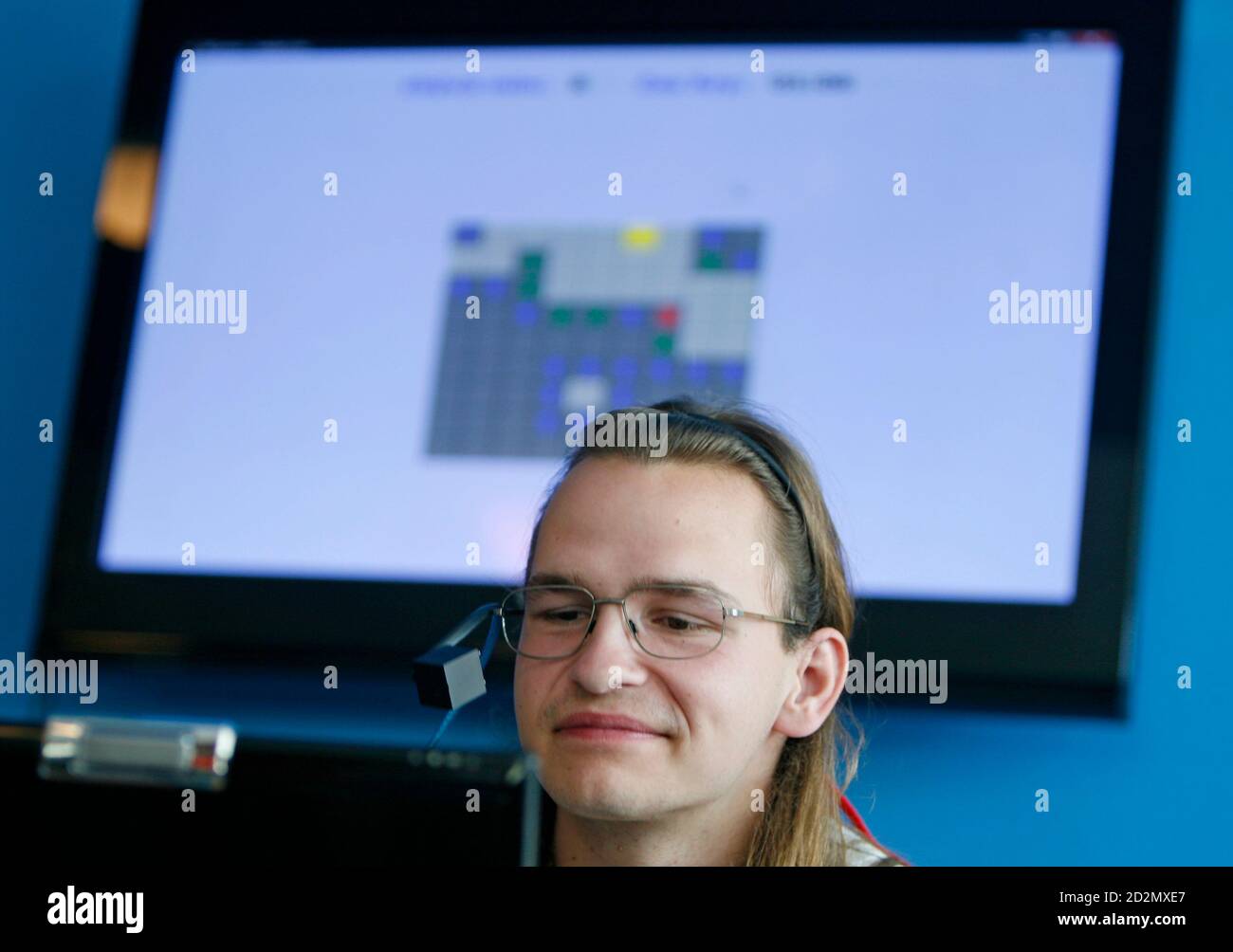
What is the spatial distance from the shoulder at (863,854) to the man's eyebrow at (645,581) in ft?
0.61

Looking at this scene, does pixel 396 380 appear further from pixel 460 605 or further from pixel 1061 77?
pixel 1061 77

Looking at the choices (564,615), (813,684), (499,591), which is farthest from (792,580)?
(499,591)

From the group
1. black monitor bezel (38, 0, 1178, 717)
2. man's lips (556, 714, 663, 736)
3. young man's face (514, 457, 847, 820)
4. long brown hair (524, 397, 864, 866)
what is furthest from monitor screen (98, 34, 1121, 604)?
man's lips (556, 714, 663, 736)

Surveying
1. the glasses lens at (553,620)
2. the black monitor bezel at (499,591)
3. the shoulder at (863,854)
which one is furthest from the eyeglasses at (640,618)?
the black monitor bezel at (499,591)

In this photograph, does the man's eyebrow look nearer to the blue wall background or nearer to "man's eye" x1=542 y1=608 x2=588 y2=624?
"man's eye" x1=542 y1=608 x2=588 y2=624

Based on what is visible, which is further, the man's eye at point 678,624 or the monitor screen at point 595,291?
the monitor screen at point 595,291

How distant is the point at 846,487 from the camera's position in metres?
1.13

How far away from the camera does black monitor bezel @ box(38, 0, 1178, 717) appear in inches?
43.1

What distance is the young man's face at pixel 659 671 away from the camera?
0.71m

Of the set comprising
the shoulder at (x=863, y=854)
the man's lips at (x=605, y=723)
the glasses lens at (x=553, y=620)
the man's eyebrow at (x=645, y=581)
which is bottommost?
the shoulder at (x=863, y=854)

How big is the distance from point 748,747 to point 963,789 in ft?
1.52

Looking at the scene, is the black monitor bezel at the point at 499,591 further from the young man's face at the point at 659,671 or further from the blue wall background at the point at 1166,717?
the young man's face at the point at 659,671

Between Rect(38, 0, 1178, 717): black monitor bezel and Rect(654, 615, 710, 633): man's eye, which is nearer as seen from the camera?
Rect(654, 615, 710, 633): man's eye
